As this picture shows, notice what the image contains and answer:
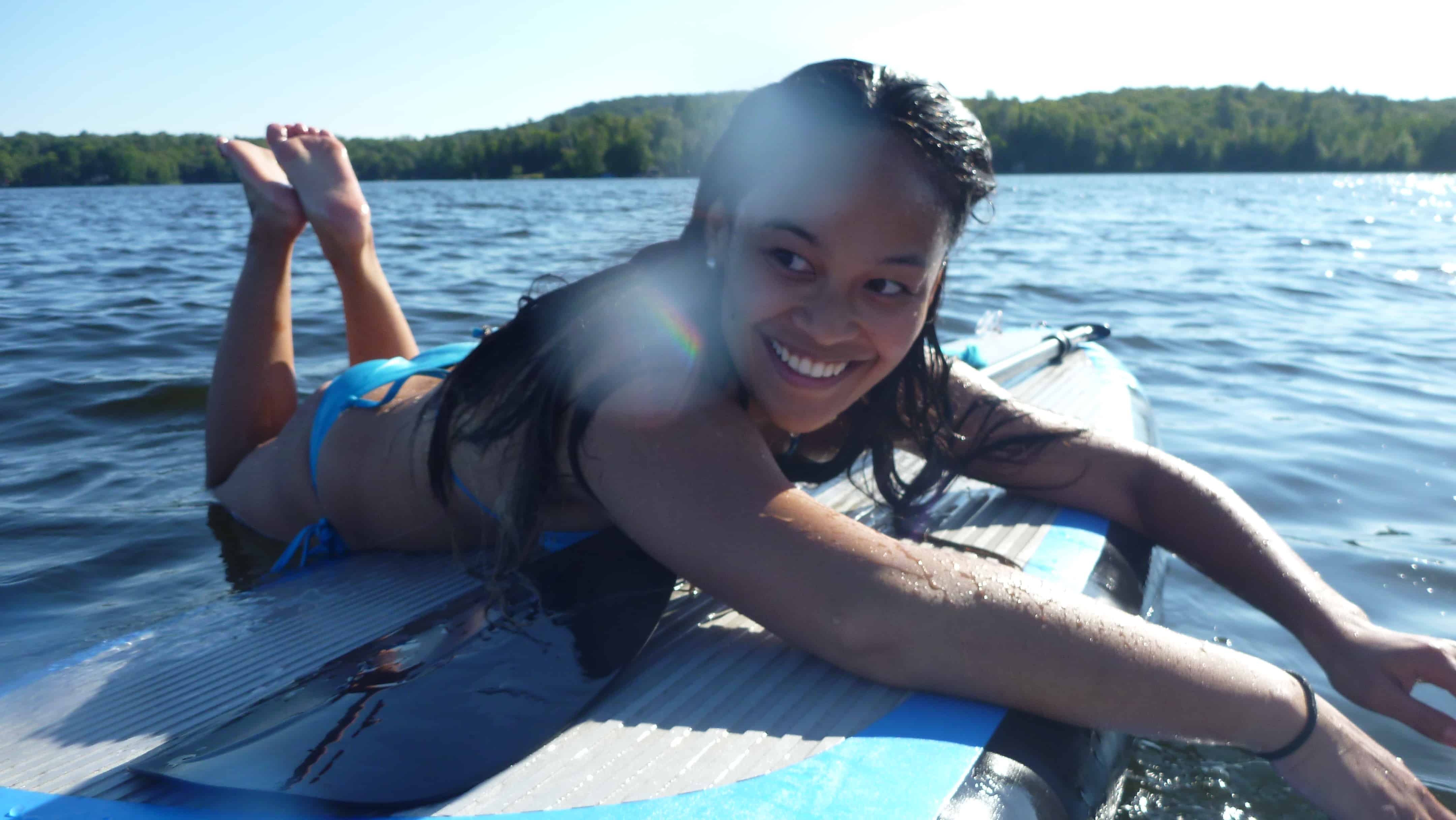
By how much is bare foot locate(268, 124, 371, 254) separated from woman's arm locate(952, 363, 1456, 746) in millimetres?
1791

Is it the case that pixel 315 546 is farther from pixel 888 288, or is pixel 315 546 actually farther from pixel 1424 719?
pixel 1424 719

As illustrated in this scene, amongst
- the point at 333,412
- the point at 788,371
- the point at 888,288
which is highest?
the point at 888,288

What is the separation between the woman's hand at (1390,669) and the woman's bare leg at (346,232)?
2.58m

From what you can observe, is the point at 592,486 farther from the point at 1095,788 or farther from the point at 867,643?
the point at 1095,788

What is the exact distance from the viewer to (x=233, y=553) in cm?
291

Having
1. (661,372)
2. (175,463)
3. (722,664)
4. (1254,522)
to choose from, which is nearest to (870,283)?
(661,372)

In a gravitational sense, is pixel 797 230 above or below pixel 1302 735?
above

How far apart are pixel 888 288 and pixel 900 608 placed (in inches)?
19.8

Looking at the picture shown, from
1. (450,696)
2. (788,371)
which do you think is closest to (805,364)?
(788,371)

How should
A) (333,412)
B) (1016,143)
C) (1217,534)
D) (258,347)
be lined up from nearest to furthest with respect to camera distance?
(1217,534) < (333,412) < (258,347) < (1016,143)

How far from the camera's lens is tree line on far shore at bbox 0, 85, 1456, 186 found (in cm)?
199

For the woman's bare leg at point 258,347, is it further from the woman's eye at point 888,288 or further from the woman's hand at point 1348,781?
the woman's hand at point 1348,781

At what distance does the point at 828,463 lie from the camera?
222 centimetres

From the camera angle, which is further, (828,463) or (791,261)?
(828,463)
